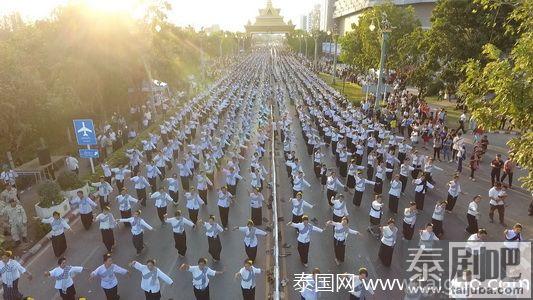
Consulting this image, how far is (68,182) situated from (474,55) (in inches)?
803

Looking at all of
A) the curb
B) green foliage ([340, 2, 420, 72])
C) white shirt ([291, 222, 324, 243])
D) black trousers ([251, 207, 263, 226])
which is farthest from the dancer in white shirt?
green foliage ([340, 2, 420, 72])

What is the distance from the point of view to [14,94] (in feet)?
45.6

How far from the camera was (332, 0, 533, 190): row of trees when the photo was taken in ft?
27.2

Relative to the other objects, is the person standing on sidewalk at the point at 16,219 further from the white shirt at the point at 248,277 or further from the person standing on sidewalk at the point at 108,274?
the white shirt at the point at 248,277

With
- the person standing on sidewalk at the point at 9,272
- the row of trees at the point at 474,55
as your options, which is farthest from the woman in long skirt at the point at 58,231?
the row of trees at the point at 474,55

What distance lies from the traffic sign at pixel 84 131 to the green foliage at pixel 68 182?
4.48 feet

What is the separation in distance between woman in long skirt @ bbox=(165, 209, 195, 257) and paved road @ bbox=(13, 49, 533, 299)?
0.30m

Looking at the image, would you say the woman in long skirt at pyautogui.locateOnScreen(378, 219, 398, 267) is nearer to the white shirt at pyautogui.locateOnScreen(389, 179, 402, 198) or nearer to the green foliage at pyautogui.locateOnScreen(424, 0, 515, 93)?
the white shirt at pyautogui.locateOnScreen(389, 179, 402, 198)

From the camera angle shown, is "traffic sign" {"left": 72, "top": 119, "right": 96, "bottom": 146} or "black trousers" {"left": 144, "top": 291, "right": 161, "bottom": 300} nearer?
"black trousers" {"left": 144, "top": 291, "right": 161, "bottom": 300}

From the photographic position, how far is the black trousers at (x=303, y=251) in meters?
9.84

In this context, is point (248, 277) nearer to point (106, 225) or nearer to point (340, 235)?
point (340, 235)

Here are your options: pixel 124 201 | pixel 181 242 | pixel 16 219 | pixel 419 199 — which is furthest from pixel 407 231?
pixel 16 219

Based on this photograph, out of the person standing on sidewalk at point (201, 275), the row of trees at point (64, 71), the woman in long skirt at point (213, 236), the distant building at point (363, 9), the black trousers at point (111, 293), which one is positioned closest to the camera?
the person standing on sidewalk at point (201, 275)

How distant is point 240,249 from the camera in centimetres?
1095
